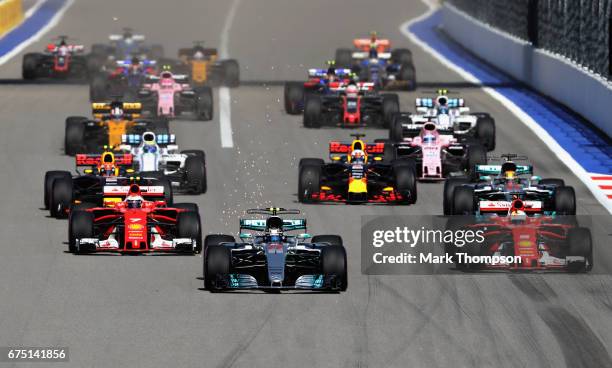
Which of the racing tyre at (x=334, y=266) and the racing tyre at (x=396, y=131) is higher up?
the racing tyre at (x=396, y=131)

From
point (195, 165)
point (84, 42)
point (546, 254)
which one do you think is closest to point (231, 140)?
point (195, 165)

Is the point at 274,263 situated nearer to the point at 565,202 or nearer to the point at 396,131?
the point at 565,202

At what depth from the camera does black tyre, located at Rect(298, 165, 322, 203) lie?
3222 centimetres

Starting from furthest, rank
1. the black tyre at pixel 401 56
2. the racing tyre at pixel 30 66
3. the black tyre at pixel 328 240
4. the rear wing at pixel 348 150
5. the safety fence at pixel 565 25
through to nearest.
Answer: the black tyre at pixel 401 56, the racing tyre at pixel 30 66, the safety fence at pixel 565 25, the rear wing at pixel 348 150, the black tyre at pixel 328 240

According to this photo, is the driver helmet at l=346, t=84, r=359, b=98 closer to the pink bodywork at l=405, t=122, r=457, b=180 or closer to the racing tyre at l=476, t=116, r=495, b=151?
the racing tyre at l=476, t=116, r=495, b=151

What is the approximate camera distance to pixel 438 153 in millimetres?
35250

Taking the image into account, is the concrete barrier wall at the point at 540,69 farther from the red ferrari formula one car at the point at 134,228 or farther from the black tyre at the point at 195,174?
the red ferrari formula one car at the point at 134,228

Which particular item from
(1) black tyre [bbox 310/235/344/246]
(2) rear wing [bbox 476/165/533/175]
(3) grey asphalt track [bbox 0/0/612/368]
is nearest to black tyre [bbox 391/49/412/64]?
(3) grey asphalt track [bbox 0/0/612/368]

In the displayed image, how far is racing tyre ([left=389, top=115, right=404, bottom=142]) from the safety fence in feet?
18.6

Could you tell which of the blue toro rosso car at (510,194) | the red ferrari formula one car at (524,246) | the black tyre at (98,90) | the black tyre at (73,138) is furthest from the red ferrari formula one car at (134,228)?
the black tyre at (98,90)

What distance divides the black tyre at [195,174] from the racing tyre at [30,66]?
2067cm

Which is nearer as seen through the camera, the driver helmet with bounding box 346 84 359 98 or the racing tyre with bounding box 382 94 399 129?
the racing tyre with bounding box 382 94 399 129

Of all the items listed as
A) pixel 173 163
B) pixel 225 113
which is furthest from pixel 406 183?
pixel 225 113

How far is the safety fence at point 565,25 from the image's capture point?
43219mm
